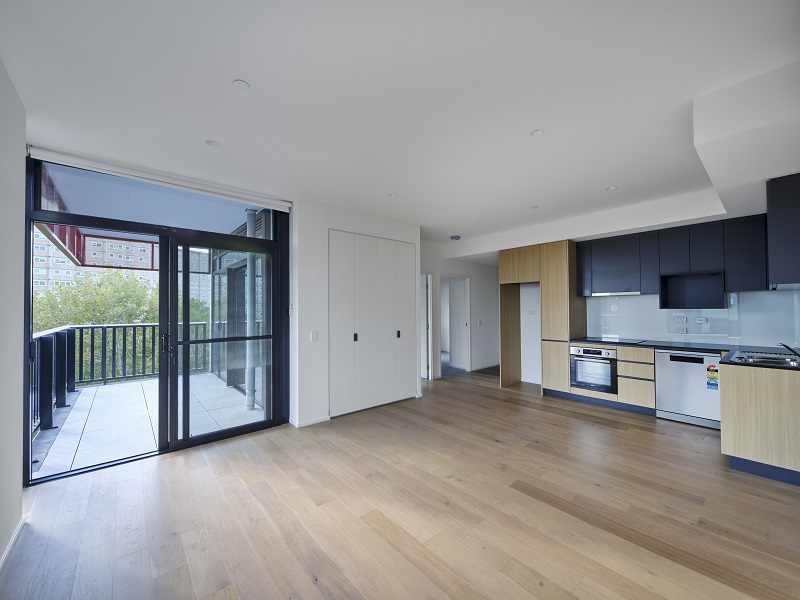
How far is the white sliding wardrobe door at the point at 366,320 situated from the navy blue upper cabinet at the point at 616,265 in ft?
10.7

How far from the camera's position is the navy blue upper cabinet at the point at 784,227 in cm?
243

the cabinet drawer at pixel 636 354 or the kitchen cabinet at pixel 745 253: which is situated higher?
the kitchen cabinet at pixel 745 253

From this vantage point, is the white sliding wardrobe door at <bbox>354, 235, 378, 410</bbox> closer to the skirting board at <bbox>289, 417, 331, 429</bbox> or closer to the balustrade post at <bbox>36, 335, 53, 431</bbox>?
the skirting board at <bbox>289, 417, 331, 429</bbox>

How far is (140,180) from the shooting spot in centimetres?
308

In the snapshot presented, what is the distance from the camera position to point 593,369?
4656 mm

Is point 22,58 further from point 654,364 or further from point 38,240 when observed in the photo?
point 654,364

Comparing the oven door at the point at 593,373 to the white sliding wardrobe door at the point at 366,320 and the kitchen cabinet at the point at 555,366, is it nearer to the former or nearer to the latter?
the kitchen cabinet at the point at 555,366

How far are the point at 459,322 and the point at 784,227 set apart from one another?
16.9ft

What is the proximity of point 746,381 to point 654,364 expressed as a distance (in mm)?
1400

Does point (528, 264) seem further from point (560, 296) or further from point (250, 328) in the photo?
point (250, 328)

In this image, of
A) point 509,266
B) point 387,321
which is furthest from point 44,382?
point 509,266

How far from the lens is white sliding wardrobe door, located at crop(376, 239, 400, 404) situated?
471cm

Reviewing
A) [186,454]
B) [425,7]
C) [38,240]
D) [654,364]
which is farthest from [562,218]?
[38,240]

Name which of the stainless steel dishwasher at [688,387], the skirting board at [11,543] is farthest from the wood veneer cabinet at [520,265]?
the skirting board at [11,543]
